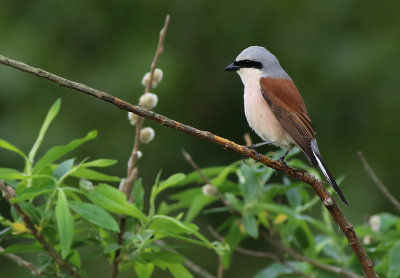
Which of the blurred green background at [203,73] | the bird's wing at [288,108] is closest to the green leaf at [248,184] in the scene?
the bird's wing at [288,108]

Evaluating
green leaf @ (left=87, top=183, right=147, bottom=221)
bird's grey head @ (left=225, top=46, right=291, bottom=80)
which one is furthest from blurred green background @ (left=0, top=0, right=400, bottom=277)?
green leaf @ (left=87, top=183, right=147, bottom=221)

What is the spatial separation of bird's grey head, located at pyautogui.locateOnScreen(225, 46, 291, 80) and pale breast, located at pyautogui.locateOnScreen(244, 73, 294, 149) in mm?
160

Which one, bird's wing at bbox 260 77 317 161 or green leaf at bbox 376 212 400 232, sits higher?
bird's wing at bbox 260 77 317 161

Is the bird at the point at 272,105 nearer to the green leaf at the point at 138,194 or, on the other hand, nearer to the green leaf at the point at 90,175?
the green leaf at the point at 138,194

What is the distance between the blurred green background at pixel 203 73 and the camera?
7262mm

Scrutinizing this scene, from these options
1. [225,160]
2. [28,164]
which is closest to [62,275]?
[28,164]

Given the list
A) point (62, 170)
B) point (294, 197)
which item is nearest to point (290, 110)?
point (294, 197)

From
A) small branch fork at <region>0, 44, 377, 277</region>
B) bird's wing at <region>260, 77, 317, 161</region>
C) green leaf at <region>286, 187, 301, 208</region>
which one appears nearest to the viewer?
small branch fork at <region>0, 44, 377, 277</region>

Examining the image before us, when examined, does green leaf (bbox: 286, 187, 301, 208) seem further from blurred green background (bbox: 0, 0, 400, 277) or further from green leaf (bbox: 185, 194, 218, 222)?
blurred green background (bbox: 0, 0, 400, 277)

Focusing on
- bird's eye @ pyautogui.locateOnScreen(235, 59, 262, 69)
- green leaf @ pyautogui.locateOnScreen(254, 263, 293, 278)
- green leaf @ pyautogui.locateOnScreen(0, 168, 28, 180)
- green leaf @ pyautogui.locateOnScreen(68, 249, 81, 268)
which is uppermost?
bird's eye @ pyautogui.locateOnScreen(235, 59, 262, 69)

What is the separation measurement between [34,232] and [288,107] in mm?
1494

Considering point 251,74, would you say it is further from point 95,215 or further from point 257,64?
point 95,215

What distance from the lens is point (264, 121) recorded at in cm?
339

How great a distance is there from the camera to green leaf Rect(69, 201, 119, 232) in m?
2.35
